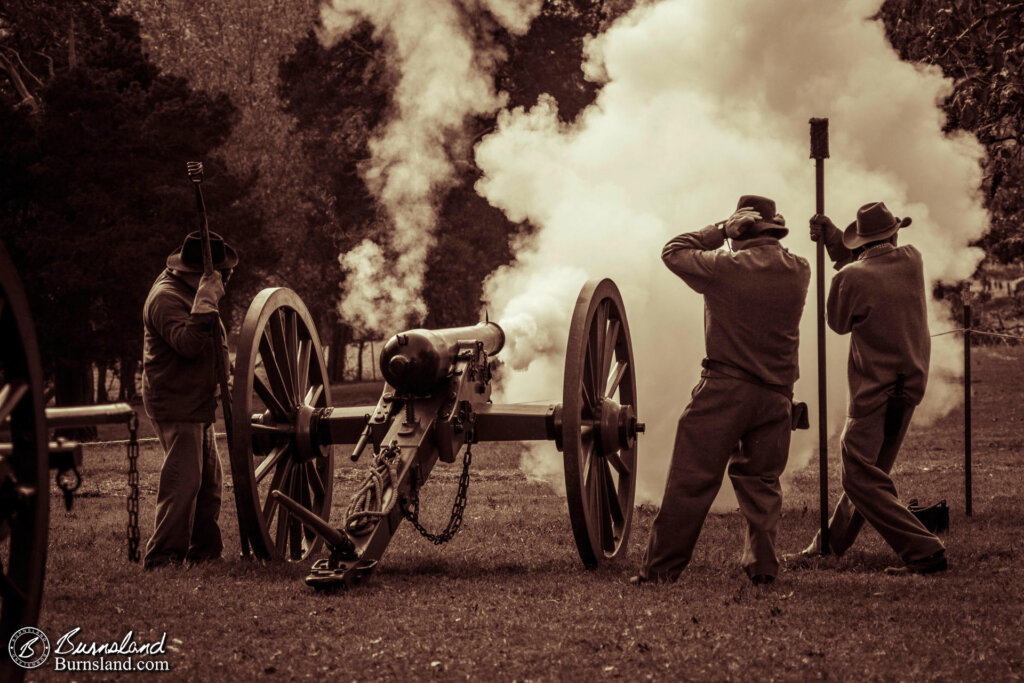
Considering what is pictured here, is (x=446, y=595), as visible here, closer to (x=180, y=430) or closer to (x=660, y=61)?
→ (x=180, y=430)

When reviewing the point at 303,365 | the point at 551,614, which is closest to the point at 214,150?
the point at 303,365

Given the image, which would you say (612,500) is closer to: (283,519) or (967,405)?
(283,519)

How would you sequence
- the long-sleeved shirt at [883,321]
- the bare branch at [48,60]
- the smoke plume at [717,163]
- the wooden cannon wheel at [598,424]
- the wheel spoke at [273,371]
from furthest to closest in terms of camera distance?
1. the bare branch at [48,60]
2. the smoke plume at [717,163]
3. the wheel spoke at [273,371]
4. the long-sleeved shirt at [883,321]
5. the wooden cannon wheel at [598,424]

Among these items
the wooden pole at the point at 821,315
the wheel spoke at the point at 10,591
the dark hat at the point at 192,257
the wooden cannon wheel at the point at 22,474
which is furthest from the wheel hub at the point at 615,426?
the wheel spoke at the point at 10,591

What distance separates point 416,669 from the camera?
5.27 m

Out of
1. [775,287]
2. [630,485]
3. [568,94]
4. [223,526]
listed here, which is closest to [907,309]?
[775,287]

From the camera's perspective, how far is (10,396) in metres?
4.16

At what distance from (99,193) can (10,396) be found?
17.7 meters

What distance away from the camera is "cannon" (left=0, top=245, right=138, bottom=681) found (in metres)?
4.17

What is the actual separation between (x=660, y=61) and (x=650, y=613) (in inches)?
311

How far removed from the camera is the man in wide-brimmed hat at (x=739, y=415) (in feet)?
Result: 22.7

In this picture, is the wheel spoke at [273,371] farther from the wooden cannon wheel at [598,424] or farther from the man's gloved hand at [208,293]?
the wooden cannon wheel at [598,424]

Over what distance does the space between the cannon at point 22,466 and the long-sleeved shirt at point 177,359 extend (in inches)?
127

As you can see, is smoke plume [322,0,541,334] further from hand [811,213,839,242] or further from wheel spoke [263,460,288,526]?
wheel spoke [263,460,288,526]
